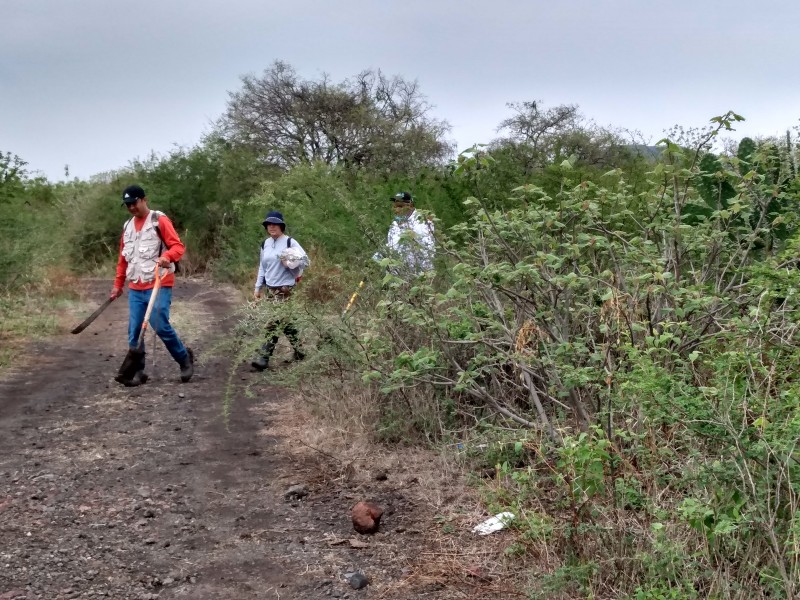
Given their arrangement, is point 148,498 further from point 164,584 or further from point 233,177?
point 233,177

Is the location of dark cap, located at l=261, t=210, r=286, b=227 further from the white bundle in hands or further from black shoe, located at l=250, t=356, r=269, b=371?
black shoe, located at l=250, t=356, r=269, b=371

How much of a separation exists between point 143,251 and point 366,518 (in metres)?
4.27

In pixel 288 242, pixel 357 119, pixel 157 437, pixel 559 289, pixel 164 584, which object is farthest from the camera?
pixel 357 119

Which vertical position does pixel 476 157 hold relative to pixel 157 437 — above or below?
above

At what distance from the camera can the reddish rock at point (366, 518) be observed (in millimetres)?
4336

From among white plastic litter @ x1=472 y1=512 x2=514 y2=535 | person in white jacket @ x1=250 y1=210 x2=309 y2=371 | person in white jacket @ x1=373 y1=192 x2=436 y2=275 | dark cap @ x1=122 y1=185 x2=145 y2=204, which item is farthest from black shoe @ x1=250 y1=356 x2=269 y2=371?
white plastic litter @ x1=472 y1=512 x2=514 y2=535

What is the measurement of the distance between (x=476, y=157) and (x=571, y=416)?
4.84 ft

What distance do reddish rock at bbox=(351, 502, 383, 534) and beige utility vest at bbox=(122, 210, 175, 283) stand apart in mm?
3999

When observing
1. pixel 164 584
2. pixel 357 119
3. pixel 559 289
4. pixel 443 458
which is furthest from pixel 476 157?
pixel 357 119

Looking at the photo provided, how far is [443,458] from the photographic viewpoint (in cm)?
504

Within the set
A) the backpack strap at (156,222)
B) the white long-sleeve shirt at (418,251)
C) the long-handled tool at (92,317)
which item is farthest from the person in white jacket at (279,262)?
the white long-sleeve shirt at (418,251)

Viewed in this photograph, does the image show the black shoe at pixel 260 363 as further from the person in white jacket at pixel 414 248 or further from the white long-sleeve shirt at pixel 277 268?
the person in white jacket at pixel 414 248

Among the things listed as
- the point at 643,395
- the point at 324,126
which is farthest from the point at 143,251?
the point at 324,126

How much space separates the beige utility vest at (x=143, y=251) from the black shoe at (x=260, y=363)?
4.29 feet
